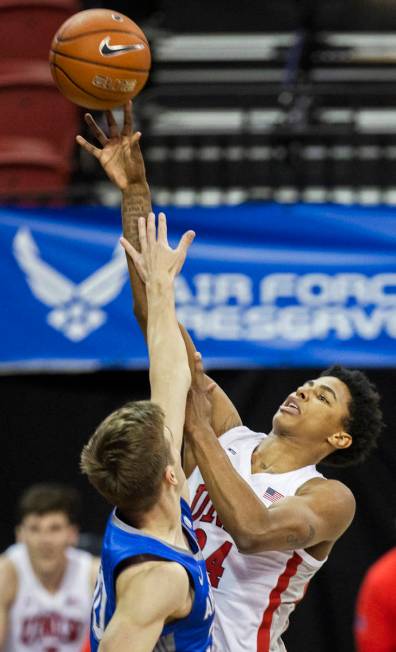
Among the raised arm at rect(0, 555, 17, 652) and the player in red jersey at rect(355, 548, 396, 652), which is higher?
the player in red jersey at rect(355, 548, 396, 652)

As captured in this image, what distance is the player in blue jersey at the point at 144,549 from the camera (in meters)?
3.33

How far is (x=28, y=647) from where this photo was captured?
6.52 m

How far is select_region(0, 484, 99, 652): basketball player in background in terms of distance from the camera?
653 cm

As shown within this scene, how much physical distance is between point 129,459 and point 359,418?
1420 mm

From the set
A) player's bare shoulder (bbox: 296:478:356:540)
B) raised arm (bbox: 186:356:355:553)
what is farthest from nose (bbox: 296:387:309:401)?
raised arm (bbox: 186:356:355:553)

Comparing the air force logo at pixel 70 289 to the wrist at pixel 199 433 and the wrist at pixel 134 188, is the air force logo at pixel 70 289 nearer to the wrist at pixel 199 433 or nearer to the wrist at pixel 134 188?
the wrist at pixel 134 188

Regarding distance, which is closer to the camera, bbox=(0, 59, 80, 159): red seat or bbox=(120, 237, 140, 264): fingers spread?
bbox=(120, 237, 140, 264): fingers spread

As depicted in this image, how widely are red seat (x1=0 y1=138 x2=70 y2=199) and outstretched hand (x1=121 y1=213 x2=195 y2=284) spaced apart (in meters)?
4.02

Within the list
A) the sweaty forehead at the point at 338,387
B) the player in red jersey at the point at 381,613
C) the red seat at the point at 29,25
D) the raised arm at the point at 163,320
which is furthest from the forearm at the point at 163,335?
the red seat at the point at 29,25

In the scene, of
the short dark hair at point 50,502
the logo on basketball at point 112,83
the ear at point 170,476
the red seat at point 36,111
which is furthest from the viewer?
the red seat at point 36,111

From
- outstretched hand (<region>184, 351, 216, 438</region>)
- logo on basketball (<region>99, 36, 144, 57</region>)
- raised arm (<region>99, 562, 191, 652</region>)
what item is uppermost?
logo on basketball (<region>99, 36, 144, 57</region>)

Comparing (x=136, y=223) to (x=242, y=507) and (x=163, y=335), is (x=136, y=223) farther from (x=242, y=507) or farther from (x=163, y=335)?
(x=242, y=507)

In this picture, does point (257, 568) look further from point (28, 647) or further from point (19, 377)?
point (19, 377)

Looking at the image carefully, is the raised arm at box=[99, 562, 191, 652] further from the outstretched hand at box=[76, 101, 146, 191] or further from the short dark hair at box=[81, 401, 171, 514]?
the outstretched hand at box=[76, 101, 146, 191]
